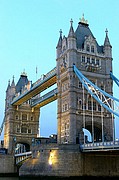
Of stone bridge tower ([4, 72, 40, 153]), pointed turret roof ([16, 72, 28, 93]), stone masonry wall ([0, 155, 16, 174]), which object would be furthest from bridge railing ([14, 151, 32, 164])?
pointed turret roof ([16, 72, 28, 93])

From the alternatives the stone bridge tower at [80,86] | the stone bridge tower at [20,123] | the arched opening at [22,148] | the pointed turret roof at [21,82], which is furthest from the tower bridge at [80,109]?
the arched opening at [22,148]

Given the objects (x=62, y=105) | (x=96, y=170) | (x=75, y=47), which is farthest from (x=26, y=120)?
(x=96, y=170)

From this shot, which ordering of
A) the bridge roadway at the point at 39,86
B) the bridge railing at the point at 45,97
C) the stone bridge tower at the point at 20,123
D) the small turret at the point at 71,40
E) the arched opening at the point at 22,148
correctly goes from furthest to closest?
1. the arched opening at the point at 22,148
2. the stone bridge tower at the point at 20,123
3. the bridge railing at the point at 45,97
4. the bridge roadway at the point at 39,86
5. the small turret at the point at 71,40

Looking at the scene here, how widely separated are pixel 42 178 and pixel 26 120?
30644 mm

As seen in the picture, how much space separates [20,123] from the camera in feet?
234

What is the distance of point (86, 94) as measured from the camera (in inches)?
1909

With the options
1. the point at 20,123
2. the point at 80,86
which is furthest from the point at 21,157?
the point at 80,86

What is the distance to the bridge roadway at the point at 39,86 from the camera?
2155 inches

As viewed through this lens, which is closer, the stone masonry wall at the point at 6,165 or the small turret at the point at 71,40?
the small turret at the point at 71,40

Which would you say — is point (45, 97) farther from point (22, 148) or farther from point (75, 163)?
point (75, 163)

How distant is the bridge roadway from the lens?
180 ft

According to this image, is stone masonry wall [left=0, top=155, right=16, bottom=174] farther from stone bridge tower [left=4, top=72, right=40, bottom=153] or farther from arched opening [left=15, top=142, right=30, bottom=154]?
arched opening [left=15, top=142, right=30, bottom=154]

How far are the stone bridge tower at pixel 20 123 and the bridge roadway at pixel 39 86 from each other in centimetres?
274

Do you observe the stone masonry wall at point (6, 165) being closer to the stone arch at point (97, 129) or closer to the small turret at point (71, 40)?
the stone arch at point (97, 129)
